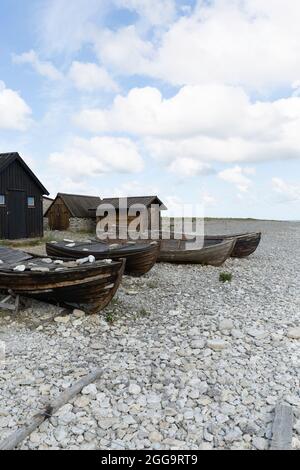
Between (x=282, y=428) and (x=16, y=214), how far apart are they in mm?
19100

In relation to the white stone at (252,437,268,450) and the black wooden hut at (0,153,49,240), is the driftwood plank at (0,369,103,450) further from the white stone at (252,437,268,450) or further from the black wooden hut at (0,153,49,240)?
the black wooden hut at (0,153,49,240)

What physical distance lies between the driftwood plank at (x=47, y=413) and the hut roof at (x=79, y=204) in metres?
24.2

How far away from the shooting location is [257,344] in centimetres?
636

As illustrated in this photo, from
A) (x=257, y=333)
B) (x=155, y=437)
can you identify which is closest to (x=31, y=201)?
(x=257, y=333)

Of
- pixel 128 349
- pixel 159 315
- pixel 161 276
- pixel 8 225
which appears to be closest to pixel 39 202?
pixel 8 225

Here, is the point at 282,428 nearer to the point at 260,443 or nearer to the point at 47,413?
the point at 260,443

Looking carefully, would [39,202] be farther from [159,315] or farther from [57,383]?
[57,383]

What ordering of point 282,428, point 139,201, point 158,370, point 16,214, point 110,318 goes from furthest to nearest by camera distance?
1. point 139,201
2. point 16,214
3. point 110,318
4. point 158,370
5. point 282,428

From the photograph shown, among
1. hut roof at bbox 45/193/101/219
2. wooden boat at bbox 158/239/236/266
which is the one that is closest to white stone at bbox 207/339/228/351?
wooden boat at bbox 158/239/236/266

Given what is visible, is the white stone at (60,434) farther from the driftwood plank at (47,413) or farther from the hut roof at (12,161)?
the hut roof at (12,161)

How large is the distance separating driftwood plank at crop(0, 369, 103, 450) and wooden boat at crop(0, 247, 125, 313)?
7.49ft

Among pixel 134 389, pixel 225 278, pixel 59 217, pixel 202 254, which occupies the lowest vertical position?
pixel 134 389

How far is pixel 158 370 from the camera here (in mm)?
5336
